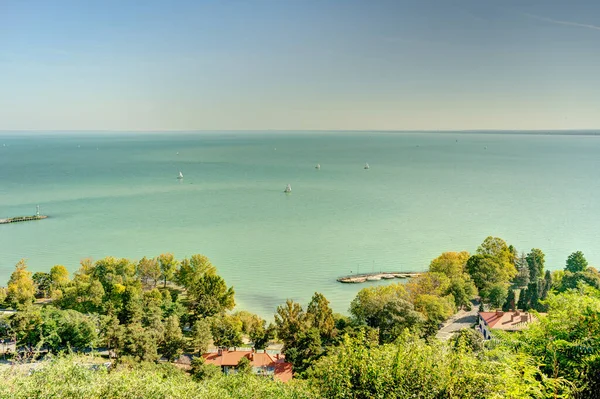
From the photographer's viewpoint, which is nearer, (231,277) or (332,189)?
(231,277)

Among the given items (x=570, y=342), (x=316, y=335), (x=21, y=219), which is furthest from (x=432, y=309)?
(x=21, y=219)

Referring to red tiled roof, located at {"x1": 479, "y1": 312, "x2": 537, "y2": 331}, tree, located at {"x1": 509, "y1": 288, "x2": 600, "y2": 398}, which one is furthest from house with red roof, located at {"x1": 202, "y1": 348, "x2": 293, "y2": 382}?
red tiled roof, located at {"x1": 479, "y1": 312, "x2": 537, "y2": 331}

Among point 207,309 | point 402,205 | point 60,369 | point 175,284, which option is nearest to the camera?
point 60,369

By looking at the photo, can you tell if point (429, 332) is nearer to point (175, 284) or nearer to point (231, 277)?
point (231, 277)

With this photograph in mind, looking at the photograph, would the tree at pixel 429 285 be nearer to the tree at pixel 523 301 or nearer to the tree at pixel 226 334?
the tree at pixel 523 301

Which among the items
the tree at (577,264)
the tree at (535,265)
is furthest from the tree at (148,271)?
the tree at (577,264)

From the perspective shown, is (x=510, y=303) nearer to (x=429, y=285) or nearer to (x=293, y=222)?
(x=429, y=285)

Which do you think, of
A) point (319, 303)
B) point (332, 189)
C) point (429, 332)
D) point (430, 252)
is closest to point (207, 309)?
point (319, 303)

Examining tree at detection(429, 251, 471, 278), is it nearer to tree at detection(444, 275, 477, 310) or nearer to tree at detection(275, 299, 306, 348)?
tree at detection(444, 275, 477, 310)
